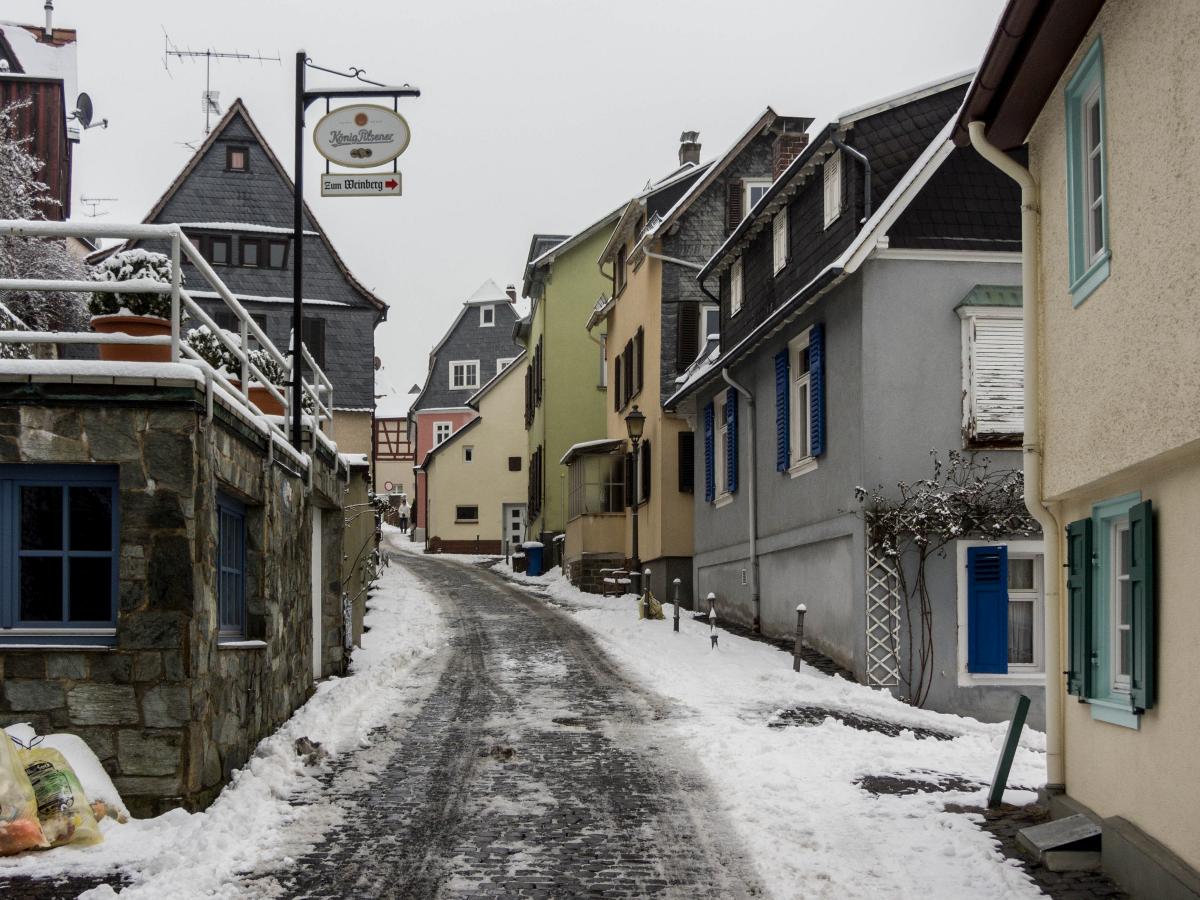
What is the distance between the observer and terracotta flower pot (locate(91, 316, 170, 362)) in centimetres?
846

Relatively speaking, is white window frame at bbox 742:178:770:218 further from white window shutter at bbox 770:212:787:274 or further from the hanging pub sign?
the hanging pub sign

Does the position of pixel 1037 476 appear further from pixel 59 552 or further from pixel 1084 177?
pixel 59 552

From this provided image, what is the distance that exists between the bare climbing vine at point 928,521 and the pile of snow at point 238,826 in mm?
5311

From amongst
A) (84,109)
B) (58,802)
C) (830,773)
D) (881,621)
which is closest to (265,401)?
(58,802)

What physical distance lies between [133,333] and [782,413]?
10281mm

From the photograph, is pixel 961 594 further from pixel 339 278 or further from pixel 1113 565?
pixel 339 278

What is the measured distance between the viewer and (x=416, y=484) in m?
66.9

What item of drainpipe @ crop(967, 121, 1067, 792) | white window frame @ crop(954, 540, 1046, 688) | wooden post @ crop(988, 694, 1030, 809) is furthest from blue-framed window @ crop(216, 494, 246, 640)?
white window frame @ crop(954, 540, 1046, 688)

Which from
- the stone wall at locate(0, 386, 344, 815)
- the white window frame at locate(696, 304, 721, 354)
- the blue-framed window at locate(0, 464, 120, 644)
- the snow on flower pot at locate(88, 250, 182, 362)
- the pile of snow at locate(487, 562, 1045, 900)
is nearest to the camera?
the pile of snow at locate(487, 562, 1045, 900)

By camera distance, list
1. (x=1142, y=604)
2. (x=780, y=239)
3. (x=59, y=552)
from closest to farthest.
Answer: (x=1142, y=604)
(x=59, y=552)
(x=780, y=239)

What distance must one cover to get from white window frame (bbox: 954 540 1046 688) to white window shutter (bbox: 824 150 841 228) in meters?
4.32

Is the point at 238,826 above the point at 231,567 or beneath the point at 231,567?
beneath

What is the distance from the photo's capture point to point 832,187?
631 inches

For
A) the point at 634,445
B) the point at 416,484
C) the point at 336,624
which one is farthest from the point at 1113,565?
the point at 416,484
